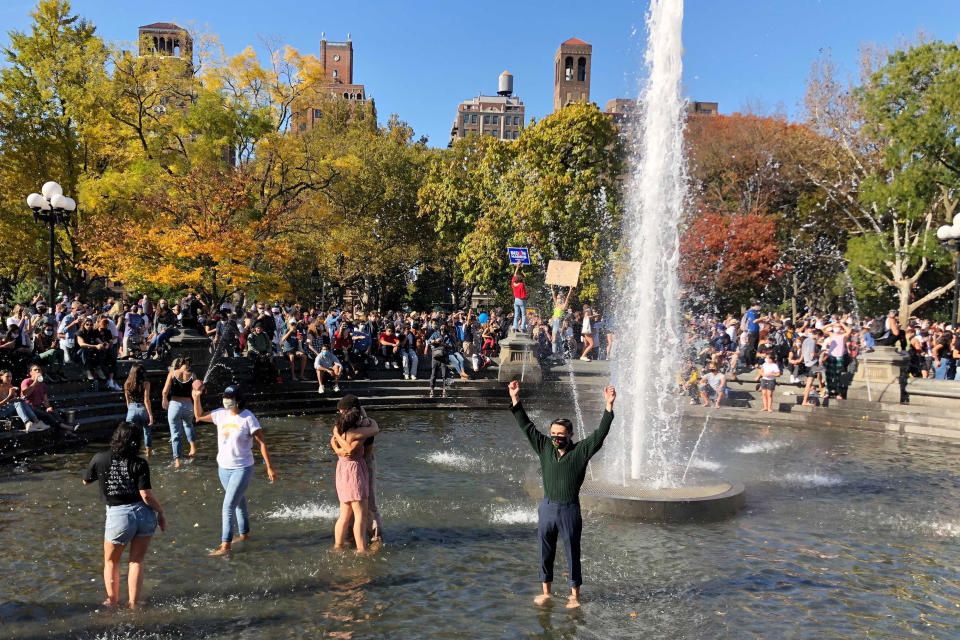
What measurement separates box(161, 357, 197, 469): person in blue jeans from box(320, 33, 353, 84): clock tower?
13043 cm

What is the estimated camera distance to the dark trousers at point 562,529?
6148 millimetres

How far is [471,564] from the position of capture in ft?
25.2

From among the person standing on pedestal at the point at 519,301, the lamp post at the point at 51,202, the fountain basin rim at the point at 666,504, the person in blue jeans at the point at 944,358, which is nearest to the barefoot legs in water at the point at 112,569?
the fountain basin rim at the point at 666,504

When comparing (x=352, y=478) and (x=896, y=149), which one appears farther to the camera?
(x=896, y=149)

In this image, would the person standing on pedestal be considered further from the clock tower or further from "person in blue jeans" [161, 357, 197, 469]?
the clock tower

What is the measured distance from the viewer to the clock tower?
132 m

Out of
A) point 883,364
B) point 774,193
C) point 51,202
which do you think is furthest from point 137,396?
point 774,193

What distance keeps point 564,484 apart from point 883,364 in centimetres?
1617

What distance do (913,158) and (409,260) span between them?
26932mm

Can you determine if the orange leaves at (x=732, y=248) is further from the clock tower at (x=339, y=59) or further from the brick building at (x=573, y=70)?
the clock tower at (x=339, y=59)

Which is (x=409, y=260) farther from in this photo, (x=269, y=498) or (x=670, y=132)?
(x=269, y=498)

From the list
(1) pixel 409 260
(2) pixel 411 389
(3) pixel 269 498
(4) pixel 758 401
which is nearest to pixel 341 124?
(1) pixel 409 260

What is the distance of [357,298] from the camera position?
56812 mm

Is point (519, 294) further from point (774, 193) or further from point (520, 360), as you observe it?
point (774, 193)
